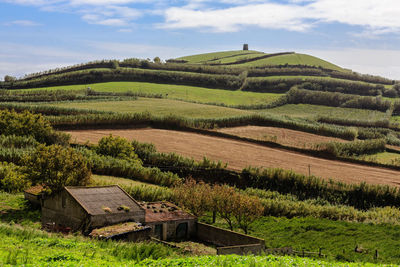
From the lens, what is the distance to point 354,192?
58.8m

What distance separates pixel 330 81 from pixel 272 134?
68.7m

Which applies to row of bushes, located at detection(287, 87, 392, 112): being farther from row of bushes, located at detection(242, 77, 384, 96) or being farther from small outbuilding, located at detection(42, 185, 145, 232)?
small outbuilding, located at detection(42, 185, 145, 232)

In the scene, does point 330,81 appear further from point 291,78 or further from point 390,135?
point 390,135

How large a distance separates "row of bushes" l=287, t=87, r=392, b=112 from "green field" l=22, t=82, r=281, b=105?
5.05 metres

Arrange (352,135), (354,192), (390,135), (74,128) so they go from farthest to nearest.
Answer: (390,135)
(352,135)
(74,128)
(354,192)

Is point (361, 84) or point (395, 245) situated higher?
point (361, 84)

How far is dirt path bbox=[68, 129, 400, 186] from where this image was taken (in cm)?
6762

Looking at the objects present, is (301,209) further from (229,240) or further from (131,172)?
(131,172)

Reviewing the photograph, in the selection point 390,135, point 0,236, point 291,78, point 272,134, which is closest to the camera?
point 0,236

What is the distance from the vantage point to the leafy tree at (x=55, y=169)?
4741 cm

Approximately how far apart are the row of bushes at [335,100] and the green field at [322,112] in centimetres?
287

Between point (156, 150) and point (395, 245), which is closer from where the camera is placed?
point (395, 245)

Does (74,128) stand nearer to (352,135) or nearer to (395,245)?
(352,135)

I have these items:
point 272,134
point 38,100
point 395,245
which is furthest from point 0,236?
point 38,100
